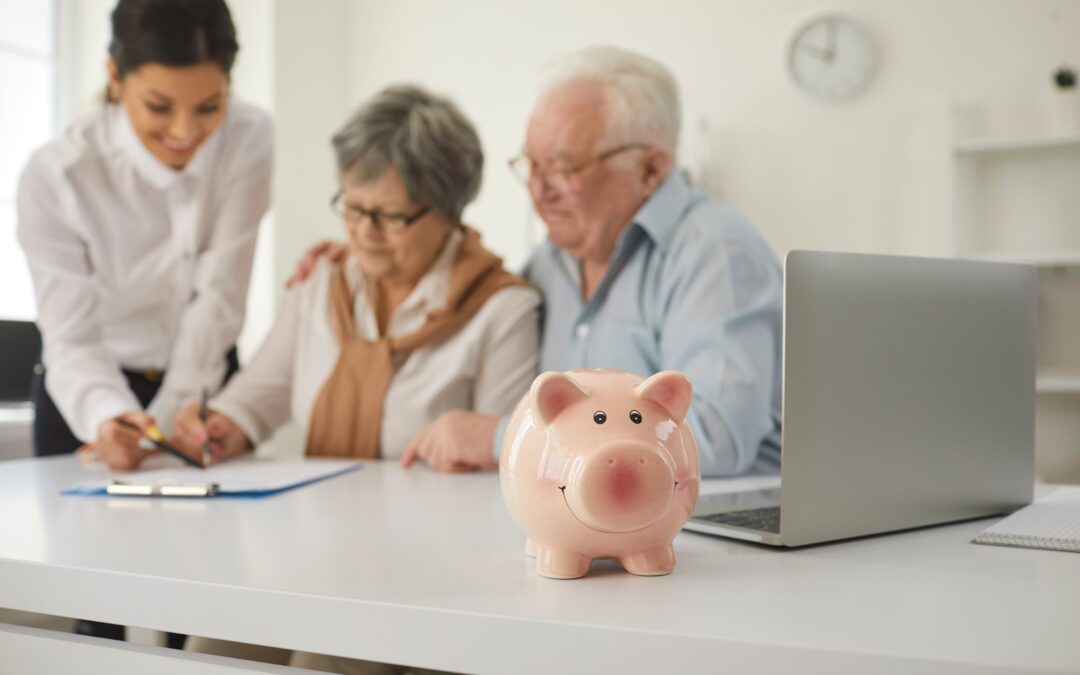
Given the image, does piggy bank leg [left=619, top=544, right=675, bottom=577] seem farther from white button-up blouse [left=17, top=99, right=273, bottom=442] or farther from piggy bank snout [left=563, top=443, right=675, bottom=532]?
white button-up blouse [left=17, top=99, right=273, bottom=442]

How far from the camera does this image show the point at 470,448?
1.26 m

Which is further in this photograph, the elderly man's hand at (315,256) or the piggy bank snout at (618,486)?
the elderly man's hand at (315,256)

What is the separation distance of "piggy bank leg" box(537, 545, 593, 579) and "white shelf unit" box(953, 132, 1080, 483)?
2.85 m

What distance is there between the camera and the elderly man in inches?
51.0

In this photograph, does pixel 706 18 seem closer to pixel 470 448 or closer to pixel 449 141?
pixel 449 141

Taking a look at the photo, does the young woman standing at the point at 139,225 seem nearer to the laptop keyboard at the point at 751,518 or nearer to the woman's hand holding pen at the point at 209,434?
the woman's hand holding pen at the point at 209,434

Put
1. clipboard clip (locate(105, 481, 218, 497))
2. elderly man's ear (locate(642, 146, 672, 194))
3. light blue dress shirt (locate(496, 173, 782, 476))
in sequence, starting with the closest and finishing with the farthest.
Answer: clipboard clip (locate(105, 481, 218, 497))
light blue dress shirt (locate(496, 173, 782, 476))
elderly man's ear (locate(642, 146, 672, 194))

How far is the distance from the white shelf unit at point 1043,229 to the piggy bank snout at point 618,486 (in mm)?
2850

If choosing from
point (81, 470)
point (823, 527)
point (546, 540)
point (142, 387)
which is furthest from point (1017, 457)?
point (142, 387)

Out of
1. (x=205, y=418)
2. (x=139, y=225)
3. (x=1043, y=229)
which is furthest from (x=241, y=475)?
(x=1043, y=229)

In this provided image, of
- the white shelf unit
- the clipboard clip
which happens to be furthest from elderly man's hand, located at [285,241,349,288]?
the white shelf unit

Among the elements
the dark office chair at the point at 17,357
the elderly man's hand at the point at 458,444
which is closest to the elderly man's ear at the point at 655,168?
the elderly man's hand at the point at 458,444

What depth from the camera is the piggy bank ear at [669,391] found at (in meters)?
0.64

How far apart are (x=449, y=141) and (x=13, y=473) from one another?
810mm
